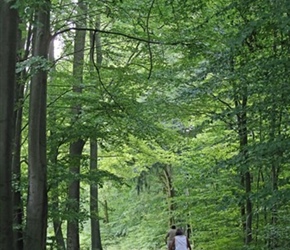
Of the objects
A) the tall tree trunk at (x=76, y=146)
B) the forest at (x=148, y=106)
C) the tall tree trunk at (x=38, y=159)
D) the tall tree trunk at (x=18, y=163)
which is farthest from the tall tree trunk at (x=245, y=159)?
the tall tree trunk at (x=18, y=163)

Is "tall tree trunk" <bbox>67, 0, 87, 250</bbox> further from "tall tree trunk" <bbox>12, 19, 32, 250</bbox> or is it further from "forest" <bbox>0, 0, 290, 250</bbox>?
"tall tree trunk" <bbox>12, 19, 32, 250</bbox>

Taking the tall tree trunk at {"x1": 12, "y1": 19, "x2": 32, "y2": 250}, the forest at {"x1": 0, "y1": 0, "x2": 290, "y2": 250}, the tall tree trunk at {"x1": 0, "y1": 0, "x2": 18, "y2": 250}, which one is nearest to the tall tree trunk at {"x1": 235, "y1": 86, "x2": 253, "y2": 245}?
the forest at {"x1": 0, "y1": 0, "x2": 290, "y2": 250}

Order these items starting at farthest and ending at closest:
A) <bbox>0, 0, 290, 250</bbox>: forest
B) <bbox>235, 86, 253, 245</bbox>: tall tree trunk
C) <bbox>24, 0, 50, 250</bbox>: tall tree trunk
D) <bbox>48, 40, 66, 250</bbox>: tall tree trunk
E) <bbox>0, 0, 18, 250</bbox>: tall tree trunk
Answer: <bbox>48, 40, 66, 250</bbox>: tall tree trunk, <bbox>24, 0, 50, 250</bbox>: tall tree trunk, <bbox>235, 86, 253, 245</bbox>: tall tree trunk, <bbox>0, 0, 290, 250</bbox>: forest, <bbox>0, 0, 18, 250</bbox>: tall tree trunk

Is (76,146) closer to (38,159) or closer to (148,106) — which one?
(148,106)

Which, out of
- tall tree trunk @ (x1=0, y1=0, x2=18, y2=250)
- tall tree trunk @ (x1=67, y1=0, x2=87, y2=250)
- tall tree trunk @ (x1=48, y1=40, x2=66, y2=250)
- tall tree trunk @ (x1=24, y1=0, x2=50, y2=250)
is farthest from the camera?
tall tree trunk @ (x1=67, y1=0, x2=87, y2=250)

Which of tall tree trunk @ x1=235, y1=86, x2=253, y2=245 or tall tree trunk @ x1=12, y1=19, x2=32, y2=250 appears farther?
tall tree trunk @ x1=12, y1=19, x2=32, y2=250

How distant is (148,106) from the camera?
915 centimetres

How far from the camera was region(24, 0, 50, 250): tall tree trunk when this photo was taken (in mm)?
6324

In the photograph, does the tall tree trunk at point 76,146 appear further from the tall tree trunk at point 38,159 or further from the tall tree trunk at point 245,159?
the tall tree trunk at point 245,159

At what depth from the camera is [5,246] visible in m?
4.92

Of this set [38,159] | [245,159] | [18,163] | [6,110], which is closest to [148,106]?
[18,163]

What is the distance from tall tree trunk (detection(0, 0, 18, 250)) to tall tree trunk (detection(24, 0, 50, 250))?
1036 mm

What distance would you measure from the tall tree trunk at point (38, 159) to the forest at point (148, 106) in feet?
0.06

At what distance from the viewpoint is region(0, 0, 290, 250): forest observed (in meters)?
5.15
